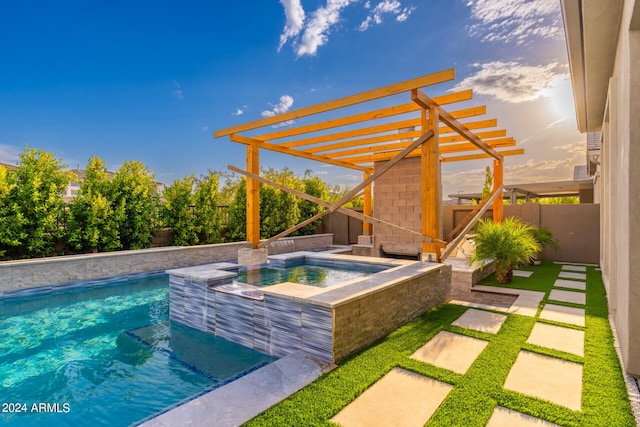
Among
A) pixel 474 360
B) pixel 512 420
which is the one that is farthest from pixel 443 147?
pixel 512 420

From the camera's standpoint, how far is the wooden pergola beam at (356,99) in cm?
466

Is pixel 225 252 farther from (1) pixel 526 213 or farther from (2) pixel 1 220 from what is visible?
(1) pixel 526 213

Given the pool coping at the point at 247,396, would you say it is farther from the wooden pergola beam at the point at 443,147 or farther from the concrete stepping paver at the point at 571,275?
the wooden pergola beam at the point at 443,147

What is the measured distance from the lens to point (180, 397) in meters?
2.78

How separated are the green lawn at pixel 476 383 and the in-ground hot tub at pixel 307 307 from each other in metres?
0.22

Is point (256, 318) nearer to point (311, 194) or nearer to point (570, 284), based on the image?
point (570, 284)

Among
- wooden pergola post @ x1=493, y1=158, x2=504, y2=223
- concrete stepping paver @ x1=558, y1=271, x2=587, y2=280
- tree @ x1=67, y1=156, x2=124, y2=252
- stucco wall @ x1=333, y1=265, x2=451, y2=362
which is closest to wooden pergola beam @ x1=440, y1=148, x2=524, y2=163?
wooden pergola post @ x1=493, y1=158, x2=504, y2=223

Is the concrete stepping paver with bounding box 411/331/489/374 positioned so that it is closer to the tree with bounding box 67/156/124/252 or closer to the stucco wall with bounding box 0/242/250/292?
the stucco wall with bounding box 0/242/250/292

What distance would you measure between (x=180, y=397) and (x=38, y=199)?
7400mm

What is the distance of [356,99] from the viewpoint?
Answer: 5434 mm

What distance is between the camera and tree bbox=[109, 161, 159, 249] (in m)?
8.88

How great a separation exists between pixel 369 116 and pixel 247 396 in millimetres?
5163

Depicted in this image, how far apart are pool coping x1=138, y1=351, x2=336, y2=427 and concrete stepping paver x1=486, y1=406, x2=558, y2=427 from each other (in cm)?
128

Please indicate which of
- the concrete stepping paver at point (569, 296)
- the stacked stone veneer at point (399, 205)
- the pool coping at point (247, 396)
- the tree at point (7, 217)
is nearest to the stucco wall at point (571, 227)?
the stacked stone veneer at point (399, 205)
